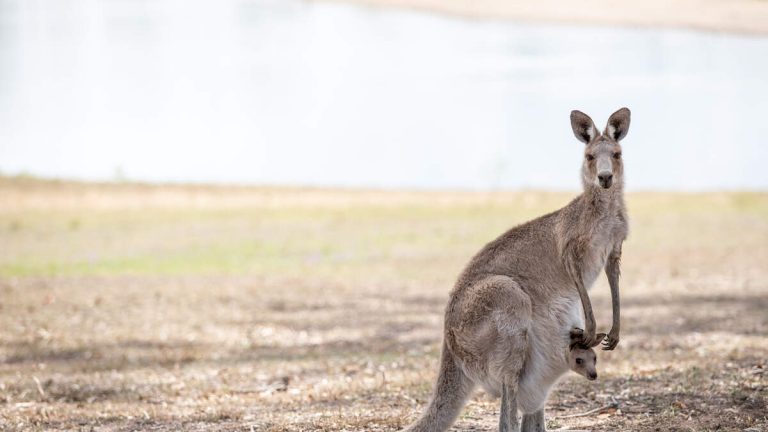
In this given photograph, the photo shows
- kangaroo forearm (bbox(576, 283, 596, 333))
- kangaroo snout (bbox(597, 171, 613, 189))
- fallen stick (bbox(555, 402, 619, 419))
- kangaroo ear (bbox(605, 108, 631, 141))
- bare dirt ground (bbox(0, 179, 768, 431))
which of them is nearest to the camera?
kangaroo snout (bbox(597, 171, 613, 189))

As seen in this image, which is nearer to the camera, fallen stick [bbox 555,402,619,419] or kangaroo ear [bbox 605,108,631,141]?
kangaroo ear [bbox 605,108,631,141]

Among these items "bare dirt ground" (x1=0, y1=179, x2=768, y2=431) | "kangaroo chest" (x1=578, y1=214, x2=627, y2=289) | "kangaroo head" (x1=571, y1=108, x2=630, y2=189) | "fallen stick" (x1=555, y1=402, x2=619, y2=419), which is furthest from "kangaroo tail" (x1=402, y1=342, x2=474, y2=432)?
"fallen stick" (x1=555, y1=402, x2=619, y2=419)

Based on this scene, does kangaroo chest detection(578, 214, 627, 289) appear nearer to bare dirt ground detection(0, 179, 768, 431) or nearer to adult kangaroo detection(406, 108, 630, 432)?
adult kangaroo detection(406, 108, 630, 432)

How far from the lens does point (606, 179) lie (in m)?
5.09

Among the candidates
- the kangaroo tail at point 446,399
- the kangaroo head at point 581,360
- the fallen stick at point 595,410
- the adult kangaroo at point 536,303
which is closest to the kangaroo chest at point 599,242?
the adult kangaroo at point 536,303

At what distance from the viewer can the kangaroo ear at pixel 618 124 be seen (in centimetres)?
532

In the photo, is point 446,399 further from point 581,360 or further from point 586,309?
point 586,309

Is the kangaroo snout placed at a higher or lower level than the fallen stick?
higher

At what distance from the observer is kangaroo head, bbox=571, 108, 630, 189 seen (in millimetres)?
5188

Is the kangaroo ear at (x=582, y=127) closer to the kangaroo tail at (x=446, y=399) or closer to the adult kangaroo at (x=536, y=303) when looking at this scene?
the adult kangaroo at (x=536, y=303)

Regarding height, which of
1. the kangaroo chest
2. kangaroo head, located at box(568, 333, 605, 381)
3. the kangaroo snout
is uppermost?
the kangaroo snout

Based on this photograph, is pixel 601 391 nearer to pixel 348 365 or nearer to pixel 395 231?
pixel 348 365

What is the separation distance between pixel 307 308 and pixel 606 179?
8.54 meters

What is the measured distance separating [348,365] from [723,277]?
330 inches
